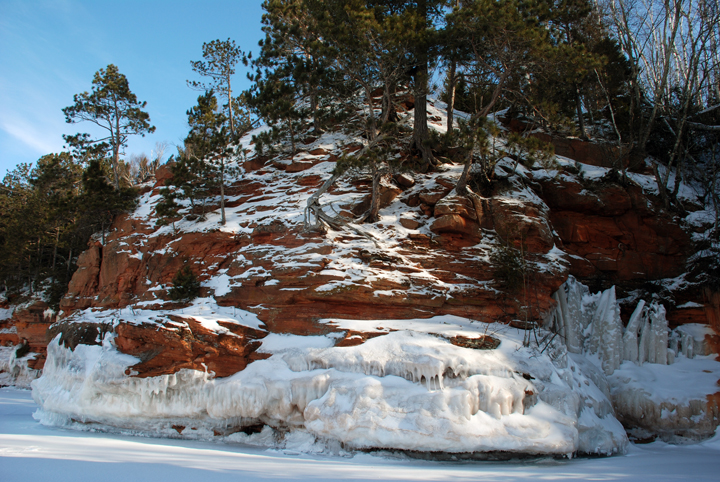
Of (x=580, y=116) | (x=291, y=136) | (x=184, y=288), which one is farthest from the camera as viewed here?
(x=580, y=116)

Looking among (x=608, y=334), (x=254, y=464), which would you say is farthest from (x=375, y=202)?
(x=254, y=464)

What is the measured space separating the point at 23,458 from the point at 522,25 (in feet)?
51.2

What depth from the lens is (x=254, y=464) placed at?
7195 mm

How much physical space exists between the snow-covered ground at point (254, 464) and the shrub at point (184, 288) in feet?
14.3

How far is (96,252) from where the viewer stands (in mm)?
17844

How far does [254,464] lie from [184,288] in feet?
24.6

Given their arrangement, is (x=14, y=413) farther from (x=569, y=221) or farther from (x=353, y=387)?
(x=569, y=221)

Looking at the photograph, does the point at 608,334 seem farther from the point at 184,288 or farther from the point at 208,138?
the point at 208,138

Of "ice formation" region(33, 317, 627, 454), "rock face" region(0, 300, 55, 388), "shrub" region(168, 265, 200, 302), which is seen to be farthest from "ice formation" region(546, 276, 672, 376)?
"rock face" region(0, 300, 55, 388)

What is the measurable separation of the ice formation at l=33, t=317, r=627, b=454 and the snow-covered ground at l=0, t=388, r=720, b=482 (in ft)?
1.67

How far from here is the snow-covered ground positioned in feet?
19.2

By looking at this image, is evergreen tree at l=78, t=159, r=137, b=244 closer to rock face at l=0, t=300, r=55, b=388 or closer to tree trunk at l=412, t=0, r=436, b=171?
rock face at l=0, t=300, r=55, b=388

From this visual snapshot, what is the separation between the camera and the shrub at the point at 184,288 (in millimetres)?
13031

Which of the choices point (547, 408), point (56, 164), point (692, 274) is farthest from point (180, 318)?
point (56, 164)
